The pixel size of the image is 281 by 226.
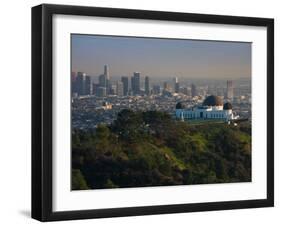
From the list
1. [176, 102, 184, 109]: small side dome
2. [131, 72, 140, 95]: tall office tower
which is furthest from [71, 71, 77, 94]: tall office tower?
[176, 102, 184, 109]: small side dome

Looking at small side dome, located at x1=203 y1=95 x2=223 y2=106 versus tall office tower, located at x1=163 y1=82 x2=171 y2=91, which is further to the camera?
small side dome, located at x1=203 y1=95 x2=223 y2=106

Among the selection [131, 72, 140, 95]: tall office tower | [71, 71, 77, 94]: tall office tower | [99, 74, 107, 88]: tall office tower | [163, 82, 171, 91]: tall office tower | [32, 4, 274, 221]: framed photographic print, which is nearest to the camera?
[32, 4, 274, 221]: framed photographic print

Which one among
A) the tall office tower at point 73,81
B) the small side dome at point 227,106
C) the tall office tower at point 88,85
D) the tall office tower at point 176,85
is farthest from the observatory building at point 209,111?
the tall office tower at point 73,81

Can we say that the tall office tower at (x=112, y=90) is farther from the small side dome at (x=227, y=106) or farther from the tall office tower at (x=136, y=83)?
the small side dome at (x=227, y=106)

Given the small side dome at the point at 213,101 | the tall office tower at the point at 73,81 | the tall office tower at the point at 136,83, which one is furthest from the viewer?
the small side dome at the point at 213,101

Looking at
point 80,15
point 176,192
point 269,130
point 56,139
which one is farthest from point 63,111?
point 269,130

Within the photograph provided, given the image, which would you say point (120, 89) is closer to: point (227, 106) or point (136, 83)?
point (136, 83)

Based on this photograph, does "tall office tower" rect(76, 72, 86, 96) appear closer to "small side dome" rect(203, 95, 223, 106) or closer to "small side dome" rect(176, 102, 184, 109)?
"small side dome" rect(176, 102, 184, 109)
